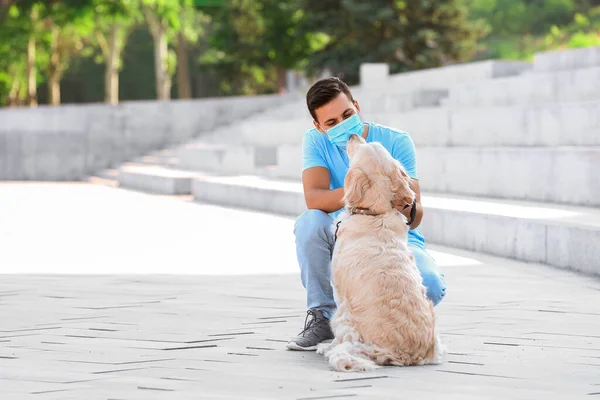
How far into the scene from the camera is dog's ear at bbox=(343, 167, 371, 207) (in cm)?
445

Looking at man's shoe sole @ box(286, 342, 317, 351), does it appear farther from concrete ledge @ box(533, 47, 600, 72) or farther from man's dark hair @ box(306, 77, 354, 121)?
concrete ledge @ box(533, 47, 600, 72)

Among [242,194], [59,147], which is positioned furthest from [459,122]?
[59,147]

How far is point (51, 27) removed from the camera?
38.0 m

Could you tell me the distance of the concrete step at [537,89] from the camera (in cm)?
1298

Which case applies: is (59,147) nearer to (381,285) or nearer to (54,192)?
(54,192)

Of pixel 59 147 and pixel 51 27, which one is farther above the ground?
pixel 51 27

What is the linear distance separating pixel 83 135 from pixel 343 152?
20378 mm

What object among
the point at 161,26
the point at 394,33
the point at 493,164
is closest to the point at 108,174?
the point at 394,33

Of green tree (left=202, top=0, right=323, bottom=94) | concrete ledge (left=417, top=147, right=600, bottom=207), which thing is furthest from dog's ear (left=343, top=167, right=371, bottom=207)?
green tree (left=202, top=0, right=323, bottom=94)

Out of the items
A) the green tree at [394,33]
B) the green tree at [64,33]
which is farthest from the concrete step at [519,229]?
the green tree at [64,33]

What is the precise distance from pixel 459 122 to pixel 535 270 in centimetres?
516

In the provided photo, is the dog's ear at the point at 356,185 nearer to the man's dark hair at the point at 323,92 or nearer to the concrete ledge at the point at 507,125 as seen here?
the man's dark hair at the point at 323,92

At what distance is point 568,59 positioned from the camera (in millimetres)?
15289

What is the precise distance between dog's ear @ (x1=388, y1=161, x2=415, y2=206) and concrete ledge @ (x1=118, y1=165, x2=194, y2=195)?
13.6 meters
